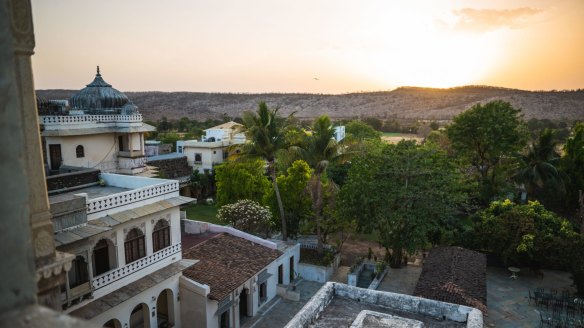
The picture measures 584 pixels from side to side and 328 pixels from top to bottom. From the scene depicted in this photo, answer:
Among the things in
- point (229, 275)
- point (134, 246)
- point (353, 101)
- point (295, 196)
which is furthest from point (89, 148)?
point (353, 101)

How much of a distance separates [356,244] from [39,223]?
2620 centimetres

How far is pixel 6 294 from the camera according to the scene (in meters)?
1.80

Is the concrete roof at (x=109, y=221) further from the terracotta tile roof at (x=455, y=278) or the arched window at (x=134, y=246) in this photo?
the terracotta tile roof at (x=455, y=278)

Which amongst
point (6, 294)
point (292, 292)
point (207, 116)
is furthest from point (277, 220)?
point (207, 116)

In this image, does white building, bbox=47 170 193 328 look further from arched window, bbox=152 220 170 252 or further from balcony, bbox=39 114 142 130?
balcony, bbox=39 114 142 130

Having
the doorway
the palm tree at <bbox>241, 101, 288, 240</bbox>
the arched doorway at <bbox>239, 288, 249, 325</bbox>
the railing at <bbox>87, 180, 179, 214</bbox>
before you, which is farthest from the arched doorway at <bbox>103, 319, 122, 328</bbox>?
the palm tree at <bbox>241, 101, 288, 240</bbox>

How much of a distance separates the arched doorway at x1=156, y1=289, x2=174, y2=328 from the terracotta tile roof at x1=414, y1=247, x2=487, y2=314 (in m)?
10.4

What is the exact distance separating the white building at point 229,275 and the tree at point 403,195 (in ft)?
16.1

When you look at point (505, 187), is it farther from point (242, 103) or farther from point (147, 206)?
point (242, 103)

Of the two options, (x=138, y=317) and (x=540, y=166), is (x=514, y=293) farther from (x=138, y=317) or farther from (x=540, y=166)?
(x=138, y=317)

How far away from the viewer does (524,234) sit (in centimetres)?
2184

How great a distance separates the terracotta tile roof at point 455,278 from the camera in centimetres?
1631

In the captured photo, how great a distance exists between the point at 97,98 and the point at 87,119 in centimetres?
395

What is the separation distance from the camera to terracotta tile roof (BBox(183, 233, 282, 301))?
702 inches
